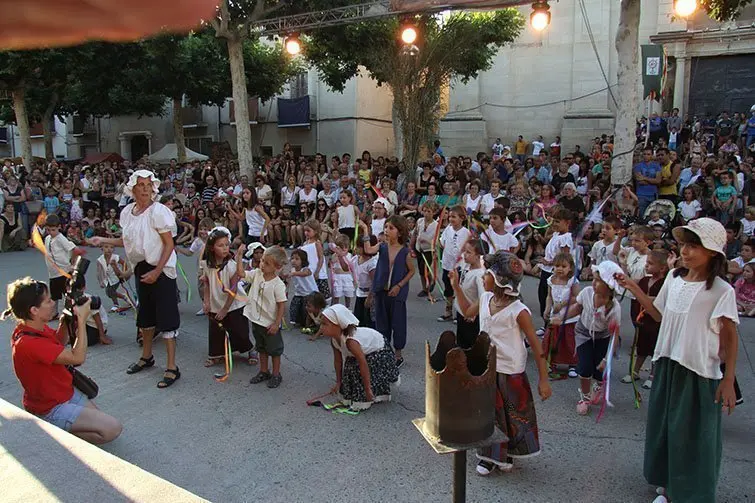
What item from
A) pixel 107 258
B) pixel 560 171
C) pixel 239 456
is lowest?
pixel 239 456

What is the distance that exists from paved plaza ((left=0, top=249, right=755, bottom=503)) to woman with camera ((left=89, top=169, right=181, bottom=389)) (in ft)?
1.85

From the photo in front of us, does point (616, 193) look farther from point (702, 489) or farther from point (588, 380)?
point (702, 489)

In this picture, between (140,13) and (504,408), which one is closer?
(140,13)

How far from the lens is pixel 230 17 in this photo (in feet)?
44.6

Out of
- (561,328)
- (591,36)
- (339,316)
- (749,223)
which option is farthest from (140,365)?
(591,36)

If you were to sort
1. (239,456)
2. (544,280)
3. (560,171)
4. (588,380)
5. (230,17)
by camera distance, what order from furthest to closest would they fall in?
1. (230,17)
2. (560,171)
3. (544,280)
4. (588,380)
5. (239,456)

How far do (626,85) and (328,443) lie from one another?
352 inches

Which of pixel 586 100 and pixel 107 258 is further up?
pixel 586 100

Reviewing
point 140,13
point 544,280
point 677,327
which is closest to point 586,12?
point 544,280

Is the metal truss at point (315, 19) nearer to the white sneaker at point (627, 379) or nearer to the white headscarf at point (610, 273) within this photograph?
the white sneaker at point (627, 379)

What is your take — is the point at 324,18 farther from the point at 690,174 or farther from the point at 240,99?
the point at 690,174

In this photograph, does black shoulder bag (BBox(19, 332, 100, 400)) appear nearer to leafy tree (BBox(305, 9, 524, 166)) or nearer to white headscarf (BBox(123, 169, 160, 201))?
white headscarf (BBox(123, 169, 160, 201))

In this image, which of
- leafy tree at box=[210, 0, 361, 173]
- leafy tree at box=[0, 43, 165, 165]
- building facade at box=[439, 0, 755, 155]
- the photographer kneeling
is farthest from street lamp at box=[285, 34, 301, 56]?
the photographer kneeling

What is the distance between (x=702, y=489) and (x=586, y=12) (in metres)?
16.6
